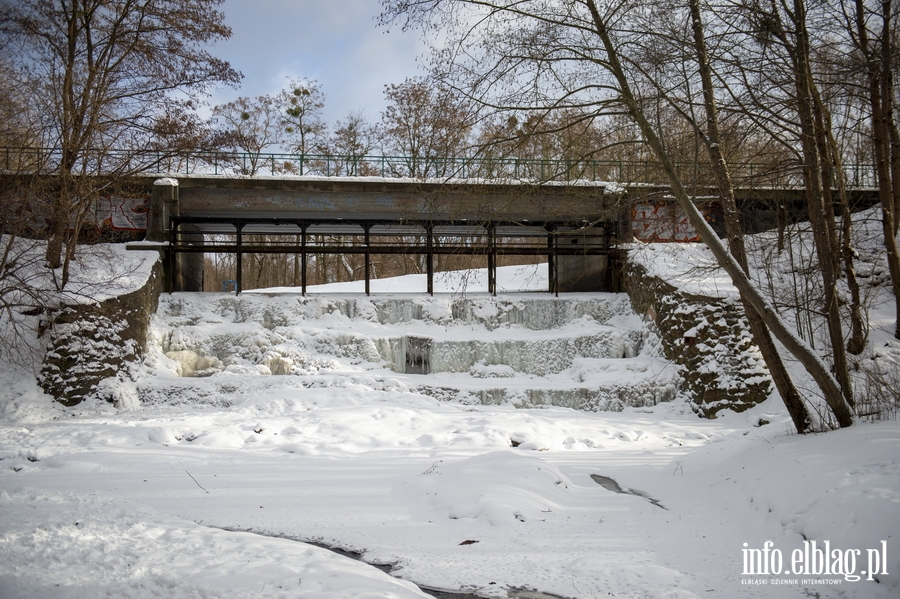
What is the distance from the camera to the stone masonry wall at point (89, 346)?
1245 cm

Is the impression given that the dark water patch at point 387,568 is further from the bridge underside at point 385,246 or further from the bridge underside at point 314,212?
the bridge underside at point 314,212

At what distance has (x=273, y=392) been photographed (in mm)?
13164

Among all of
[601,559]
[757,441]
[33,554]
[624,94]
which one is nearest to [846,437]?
[757,441]

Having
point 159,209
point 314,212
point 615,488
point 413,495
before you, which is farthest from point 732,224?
point 159,209

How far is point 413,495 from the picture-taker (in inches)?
280

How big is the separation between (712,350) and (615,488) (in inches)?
292

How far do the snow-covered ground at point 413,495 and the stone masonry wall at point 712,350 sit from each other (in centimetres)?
56

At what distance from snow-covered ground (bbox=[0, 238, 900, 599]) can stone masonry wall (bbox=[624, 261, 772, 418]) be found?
56 cm

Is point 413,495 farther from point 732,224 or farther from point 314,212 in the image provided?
point 314,212

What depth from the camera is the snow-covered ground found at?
4457mm

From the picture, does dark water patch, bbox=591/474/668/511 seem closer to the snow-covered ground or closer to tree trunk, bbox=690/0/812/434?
the snow-covered ground

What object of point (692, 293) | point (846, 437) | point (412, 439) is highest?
point (692, 293)

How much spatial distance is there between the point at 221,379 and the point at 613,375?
9.08 m

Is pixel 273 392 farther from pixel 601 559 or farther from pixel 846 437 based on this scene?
pixel 846 437
